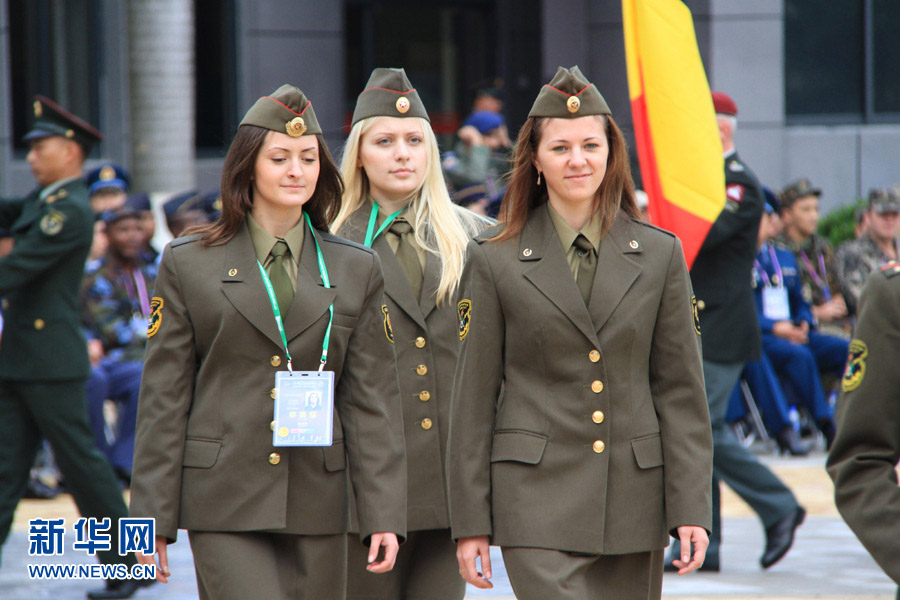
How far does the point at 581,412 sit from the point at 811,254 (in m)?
9.21

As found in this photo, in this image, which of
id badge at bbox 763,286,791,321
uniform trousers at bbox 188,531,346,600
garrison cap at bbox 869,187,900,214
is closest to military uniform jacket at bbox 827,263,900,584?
uniform trousers at bbox 188,531,346,600

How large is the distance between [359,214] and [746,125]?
13.3 meters

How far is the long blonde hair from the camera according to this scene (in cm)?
509

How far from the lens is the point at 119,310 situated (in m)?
10.6

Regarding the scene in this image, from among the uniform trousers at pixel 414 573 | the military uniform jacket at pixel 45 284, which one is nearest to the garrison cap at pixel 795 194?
the military uniform jacket at pixel 45 284

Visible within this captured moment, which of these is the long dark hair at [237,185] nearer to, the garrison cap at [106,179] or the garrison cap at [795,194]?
the garrison cap at [106,179]

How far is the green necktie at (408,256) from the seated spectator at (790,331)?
676 centimetres

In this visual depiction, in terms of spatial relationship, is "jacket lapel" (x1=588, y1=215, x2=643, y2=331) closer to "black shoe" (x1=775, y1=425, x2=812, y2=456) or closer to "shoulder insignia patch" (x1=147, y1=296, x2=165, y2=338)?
"shoulder insignia patch" (x1=147, y1=296, x2=165, y2=338)

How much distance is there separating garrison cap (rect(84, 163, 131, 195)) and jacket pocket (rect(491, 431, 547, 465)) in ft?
28.7

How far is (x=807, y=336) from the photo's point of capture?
11.9 meters

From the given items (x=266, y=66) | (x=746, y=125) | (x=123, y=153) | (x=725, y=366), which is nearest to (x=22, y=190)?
(x=123, y=153)

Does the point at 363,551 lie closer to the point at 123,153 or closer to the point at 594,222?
the point at 594,222

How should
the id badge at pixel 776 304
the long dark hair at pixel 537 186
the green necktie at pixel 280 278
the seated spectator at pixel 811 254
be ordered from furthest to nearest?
the seated spectator at pixel 811 254, the id badge at pixel 776 304, the long dark hair at pixel 537 186, the green necktie at pixel 280 278

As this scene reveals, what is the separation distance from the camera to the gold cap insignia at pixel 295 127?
4141mm
